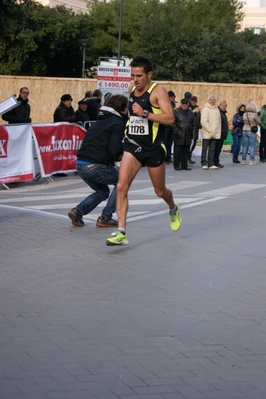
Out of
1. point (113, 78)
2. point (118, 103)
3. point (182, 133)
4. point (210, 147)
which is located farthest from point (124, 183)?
point (113, 78)

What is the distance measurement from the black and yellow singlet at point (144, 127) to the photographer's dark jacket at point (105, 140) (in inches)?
38.5

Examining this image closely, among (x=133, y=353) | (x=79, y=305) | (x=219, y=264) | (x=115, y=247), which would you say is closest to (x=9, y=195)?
(x=115, y=247)

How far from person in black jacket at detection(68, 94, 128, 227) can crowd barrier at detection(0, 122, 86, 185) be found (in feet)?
18.0

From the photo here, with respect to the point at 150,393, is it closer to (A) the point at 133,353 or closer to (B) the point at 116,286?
(A) the point at 133,353

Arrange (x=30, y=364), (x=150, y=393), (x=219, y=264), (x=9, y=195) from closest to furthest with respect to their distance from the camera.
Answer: (x=150, y=393)
(x=30, y=364)
(x=219, y=264)
(x=9, y=195)

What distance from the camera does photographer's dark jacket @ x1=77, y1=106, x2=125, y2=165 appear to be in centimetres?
982

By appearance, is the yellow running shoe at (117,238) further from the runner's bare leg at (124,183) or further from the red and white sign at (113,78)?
the red and white sign at (113,78)

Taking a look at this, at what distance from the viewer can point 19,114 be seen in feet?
56.8

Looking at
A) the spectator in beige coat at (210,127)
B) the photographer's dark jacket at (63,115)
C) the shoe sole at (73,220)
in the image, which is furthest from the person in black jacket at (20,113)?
the shoe sole at (73,220)

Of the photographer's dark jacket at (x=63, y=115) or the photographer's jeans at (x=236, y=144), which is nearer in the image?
the photographer's dark jacket at (x=63, y=115)

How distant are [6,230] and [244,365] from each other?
5.45m

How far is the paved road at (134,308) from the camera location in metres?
4.84

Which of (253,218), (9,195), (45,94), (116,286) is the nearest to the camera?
(116,286)

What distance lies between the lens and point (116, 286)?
23.8ft
